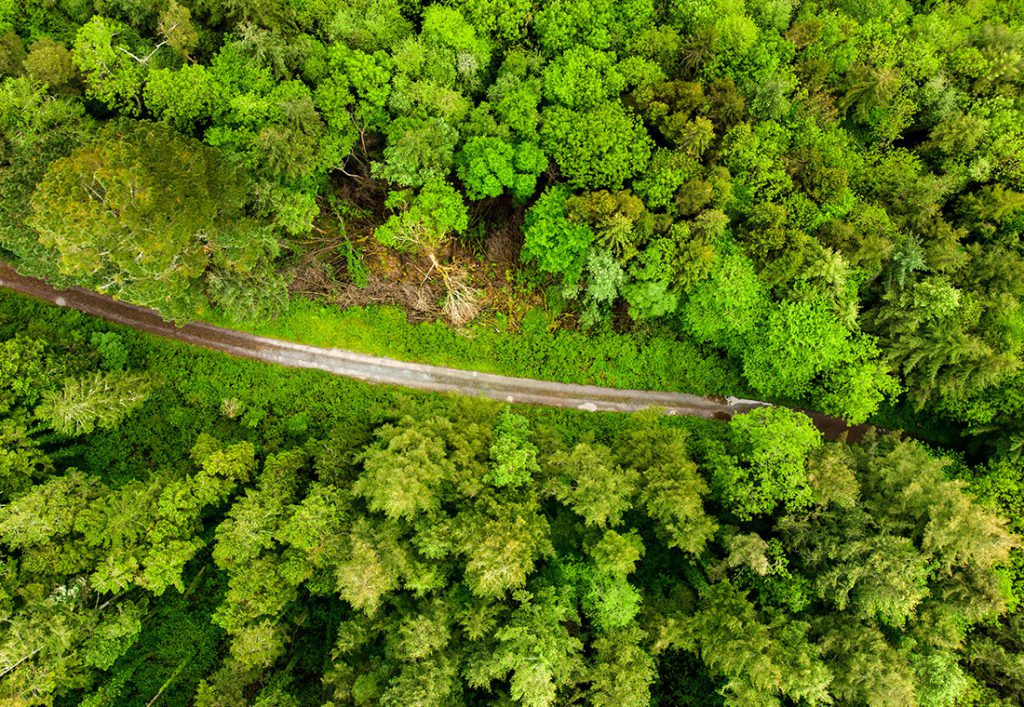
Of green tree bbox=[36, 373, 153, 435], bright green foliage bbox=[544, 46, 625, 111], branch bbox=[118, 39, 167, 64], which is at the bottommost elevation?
green tree bbox=[36, 373, 153, 435]

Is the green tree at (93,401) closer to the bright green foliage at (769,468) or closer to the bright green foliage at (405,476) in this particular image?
the bright green foliage at (405,476)

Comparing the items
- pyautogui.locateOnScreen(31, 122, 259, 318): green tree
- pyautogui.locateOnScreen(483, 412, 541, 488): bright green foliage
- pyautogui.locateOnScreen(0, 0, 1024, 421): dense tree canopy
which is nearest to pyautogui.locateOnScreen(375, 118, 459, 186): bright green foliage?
pyautogui.locateOnScreen(0, 0, 1024, 421): dense tree canopy

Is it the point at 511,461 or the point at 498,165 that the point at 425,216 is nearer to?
the point at 498,165

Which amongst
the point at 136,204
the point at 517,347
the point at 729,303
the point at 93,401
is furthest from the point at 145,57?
the point at 729,303

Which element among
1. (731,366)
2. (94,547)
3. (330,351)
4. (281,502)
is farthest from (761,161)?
(94,547)

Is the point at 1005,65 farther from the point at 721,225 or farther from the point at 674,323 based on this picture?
the point at 674,323

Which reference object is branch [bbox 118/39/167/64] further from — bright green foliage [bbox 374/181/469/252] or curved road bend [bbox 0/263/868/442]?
curved road bend [bbox 0/263/868/442]
